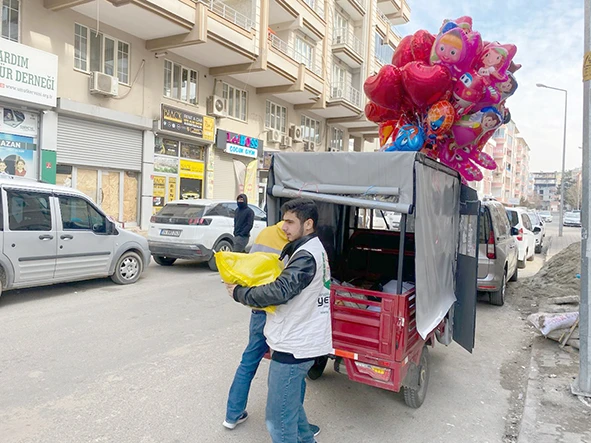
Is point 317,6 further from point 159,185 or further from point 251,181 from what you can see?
point 159,185

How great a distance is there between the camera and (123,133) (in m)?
14.3

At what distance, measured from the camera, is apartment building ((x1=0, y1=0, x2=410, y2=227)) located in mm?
11602

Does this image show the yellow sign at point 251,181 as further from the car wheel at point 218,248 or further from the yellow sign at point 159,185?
the car wheel at point 218,248

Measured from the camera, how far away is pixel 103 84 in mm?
12828

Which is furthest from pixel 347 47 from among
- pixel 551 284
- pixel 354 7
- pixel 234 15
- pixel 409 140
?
pixel 409 140

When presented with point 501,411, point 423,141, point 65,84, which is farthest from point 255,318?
point 65,84

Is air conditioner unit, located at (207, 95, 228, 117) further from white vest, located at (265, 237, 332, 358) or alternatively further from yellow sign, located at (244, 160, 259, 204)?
white vest, located at (265, 237, 332, 358)

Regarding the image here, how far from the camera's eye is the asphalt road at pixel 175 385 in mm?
3305

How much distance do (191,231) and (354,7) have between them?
2140 centimetres

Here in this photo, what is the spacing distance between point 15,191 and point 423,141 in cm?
578

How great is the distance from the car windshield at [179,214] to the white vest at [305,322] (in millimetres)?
7592

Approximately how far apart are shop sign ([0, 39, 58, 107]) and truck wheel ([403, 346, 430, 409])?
447 inches

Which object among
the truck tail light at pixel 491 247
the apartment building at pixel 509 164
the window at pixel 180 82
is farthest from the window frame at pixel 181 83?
the apartment building at pixel 509 164

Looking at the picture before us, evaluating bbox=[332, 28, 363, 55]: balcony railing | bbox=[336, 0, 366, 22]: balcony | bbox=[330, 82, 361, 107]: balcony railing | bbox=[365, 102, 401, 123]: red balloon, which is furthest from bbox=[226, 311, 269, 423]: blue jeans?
bbox=[336, 0, 366, 22]: balcony
